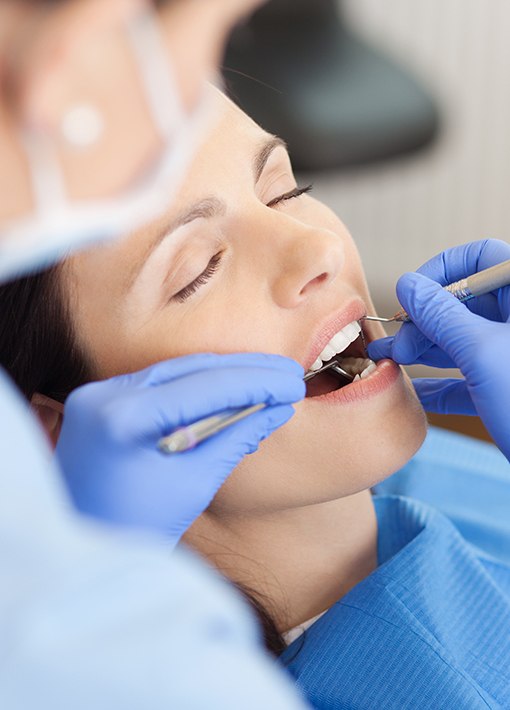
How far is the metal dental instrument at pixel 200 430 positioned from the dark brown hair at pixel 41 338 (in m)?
0.28

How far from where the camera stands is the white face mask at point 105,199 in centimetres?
71

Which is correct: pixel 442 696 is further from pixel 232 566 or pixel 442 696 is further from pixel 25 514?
pixel 25 514

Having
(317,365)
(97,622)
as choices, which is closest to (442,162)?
(317,365)

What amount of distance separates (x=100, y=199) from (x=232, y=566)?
767 millimetres

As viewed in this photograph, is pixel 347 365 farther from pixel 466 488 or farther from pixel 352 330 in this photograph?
pixel 466 488

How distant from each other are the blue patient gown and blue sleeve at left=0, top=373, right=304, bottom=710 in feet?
2.16

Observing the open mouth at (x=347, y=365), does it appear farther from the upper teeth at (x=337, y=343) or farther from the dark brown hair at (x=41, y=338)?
the dark brown hair at (x=41, y=338)

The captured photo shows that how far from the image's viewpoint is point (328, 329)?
1.26 m

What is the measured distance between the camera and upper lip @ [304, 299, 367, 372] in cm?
126

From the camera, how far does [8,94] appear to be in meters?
0.69

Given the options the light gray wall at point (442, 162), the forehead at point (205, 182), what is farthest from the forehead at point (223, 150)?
the light gray wall at point (442, 162)

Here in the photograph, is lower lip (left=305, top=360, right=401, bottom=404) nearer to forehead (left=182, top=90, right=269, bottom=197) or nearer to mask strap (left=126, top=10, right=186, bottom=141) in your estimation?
forehead (left=182, top=90, right=269, bottom=197)

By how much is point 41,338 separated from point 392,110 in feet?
6.11

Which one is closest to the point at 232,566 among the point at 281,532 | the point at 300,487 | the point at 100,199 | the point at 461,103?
the point at 281,532
